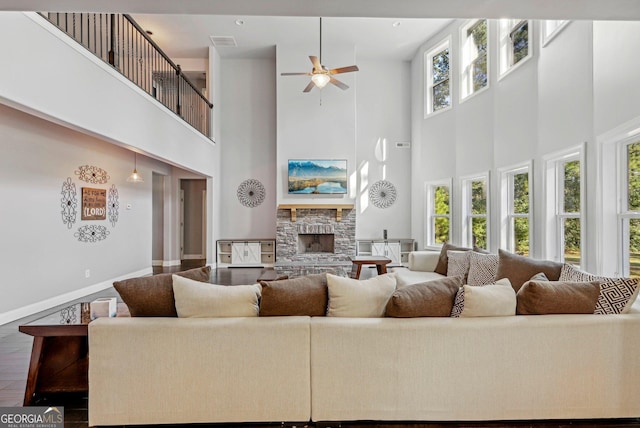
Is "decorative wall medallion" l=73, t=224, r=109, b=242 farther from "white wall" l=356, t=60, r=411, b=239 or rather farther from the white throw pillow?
"white wall" l=356, t=60, r=411, b=239

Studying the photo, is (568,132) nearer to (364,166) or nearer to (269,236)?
(364,166)

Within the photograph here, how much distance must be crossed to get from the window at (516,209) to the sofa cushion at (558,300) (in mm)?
2955

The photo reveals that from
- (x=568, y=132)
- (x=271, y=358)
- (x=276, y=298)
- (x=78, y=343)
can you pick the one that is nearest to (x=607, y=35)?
(x=568, y=132)

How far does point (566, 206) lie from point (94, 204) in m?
6.86

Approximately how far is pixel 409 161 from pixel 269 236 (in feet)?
13.1

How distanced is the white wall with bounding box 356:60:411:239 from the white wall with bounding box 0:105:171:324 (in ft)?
17.9

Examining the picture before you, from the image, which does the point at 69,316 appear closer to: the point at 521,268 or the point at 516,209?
the point at 521,268

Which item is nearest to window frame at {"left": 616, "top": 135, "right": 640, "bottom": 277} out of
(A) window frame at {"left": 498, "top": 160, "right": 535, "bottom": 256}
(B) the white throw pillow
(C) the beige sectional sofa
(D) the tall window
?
(D) the tall window

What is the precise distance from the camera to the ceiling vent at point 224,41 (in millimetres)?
8143

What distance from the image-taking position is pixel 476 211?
6746 millimetres

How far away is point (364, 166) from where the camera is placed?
9141mm

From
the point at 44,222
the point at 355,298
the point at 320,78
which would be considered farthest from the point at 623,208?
the point at 44,222

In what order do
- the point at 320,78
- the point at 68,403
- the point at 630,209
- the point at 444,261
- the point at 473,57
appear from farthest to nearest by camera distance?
1. the point at 473,57
2. the point at 320,78
3. the point at 444,261
4. the point at 630,209
5. the point at 68,403

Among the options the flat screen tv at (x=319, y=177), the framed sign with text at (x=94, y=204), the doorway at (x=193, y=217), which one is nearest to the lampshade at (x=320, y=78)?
the flat screen tv at (x=319, y=177)
